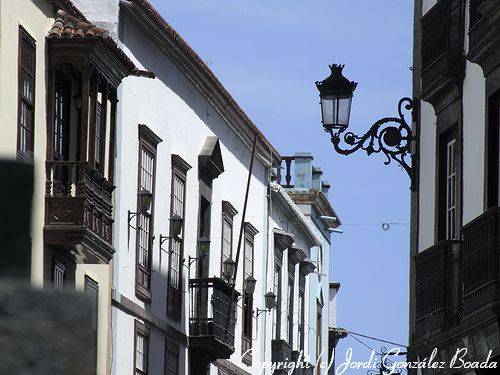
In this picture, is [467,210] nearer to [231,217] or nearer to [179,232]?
[179,232]

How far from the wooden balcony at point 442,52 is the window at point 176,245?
8977 mm

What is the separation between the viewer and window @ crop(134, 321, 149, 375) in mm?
22594

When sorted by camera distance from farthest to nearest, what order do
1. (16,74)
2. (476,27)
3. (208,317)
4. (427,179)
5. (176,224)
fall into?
(208,317)
(176,224)
(427,179)
(16,74)
(476,27)

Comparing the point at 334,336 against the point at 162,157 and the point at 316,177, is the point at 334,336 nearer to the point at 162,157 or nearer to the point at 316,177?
the point at 316,177

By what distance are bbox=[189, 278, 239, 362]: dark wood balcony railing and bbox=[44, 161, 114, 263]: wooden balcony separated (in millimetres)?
7551

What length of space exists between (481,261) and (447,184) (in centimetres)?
313

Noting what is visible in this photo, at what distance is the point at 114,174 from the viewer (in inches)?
819

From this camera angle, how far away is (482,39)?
13805 mm

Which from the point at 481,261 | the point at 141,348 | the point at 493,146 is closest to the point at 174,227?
the point at 141,348

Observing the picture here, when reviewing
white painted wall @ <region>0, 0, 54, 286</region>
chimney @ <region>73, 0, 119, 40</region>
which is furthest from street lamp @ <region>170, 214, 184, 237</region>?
white painted wall @ <region>0, 0, 54, 286</region>

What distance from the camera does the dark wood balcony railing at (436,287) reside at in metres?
14.2

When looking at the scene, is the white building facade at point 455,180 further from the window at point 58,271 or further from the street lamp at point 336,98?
the window at point 58,271

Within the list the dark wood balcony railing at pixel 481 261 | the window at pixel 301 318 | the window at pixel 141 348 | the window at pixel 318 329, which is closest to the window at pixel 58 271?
the window at pixel 141 348

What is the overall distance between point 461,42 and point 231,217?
1437cm
